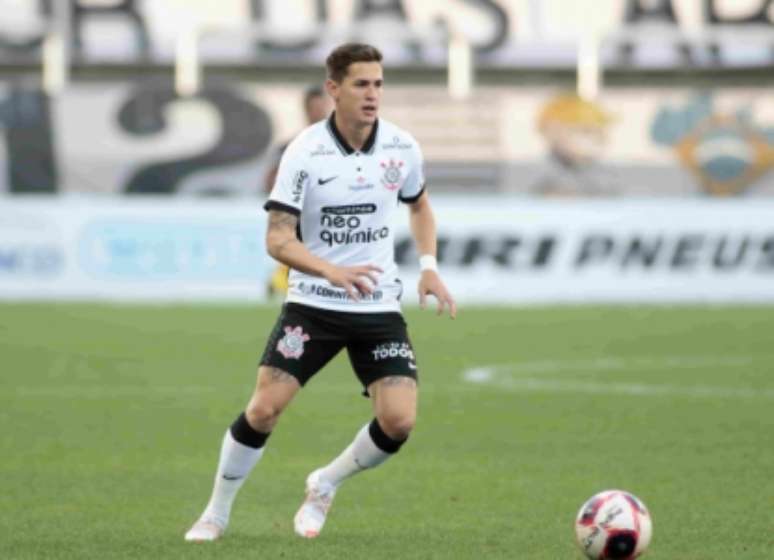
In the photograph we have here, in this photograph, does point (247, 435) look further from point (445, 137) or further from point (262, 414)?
point (445, 137)

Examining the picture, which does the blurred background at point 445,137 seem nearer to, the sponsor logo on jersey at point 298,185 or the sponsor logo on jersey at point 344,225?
the sponsor logo on jersey at point 344,225

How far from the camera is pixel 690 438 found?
12477 millimetres

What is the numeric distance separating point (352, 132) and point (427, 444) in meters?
4.10

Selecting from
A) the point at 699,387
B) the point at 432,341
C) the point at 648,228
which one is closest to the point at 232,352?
the point at 432,341

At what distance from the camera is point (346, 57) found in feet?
27.9

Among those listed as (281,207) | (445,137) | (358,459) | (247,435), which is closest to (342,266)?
(281,207)

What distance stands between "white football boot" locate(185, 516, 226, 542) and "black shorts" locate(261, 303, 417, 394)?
2.37 feet

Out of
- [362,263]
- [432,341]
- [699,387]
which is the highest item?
[362,263]

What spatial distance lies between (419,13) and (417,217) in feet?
98.1

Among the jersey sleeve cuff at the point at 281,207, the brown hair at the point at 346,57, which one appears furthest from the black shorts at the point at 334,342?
the brown hair at the point at 346,57

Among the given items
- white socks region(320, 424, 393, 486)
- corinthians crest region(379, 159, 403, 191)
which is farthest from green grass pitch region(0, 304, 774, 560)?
corinthians crest region(379, 159, 403, 191)

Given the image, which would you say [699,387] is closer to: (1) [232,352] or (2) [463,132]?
(1) [232,352]

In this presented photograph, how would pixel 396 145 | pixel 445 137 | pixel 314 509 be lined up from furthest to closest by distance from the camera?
pixel 445 137 < pixel 314 509 < pixel 396 145

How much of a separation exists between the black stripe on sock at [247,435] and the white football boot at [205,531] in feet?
1.21
